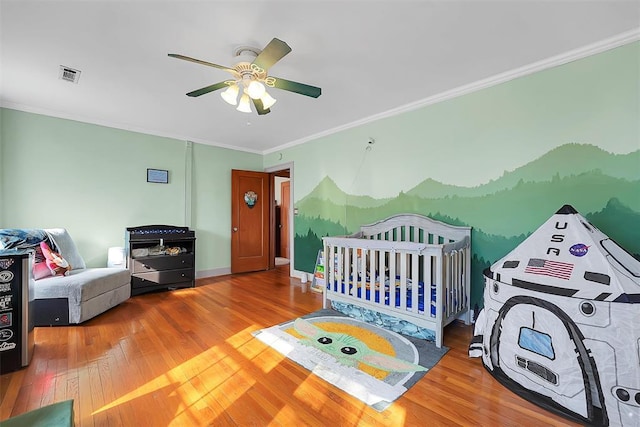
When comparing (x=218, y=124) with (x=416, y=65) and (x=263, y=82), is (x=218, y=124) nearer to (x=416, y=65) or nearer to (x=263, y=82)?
(x=263, y=82)

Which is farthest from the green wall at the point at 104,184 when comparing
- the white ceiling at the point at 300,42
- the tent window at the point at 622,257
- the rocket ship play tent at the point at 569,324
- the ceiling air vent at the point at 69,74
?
the tent window at the point at 622,257

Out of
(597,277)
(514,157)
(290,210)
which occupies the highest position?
(514,157)

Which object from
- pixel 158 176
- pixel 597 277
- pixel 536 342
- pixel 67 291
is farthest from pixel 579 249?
pixel 158 176

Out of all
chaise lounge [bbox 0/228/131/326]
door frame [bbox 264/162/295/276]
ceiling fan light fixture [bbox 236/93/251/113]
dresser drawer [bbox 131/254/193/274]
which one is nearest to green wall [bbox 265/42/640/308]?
door frame [bbox 264/162/295/276]

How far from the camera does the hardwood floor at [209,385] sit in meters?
1.49

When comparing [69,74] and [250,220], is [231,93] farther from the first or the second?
[250,220]

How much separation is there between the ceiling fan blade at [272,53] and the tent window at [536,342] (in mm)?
2293

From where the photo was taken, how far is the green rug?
175 cm

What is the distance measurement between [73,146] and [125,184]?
73 cm

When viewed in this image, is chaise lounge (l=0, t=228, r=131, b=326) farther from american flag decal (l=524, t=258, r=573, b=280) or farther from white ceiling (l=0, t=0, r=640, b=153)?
american flag decal (l=524, t=258, r=573, b=280)

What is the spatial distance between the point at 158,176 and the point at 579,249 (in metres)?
4.94

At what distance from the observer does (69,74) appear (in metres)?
2.50

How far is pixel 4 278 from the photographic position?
191cm

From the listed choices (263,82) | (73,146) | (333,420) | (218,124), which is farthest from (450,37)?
(73,146)
